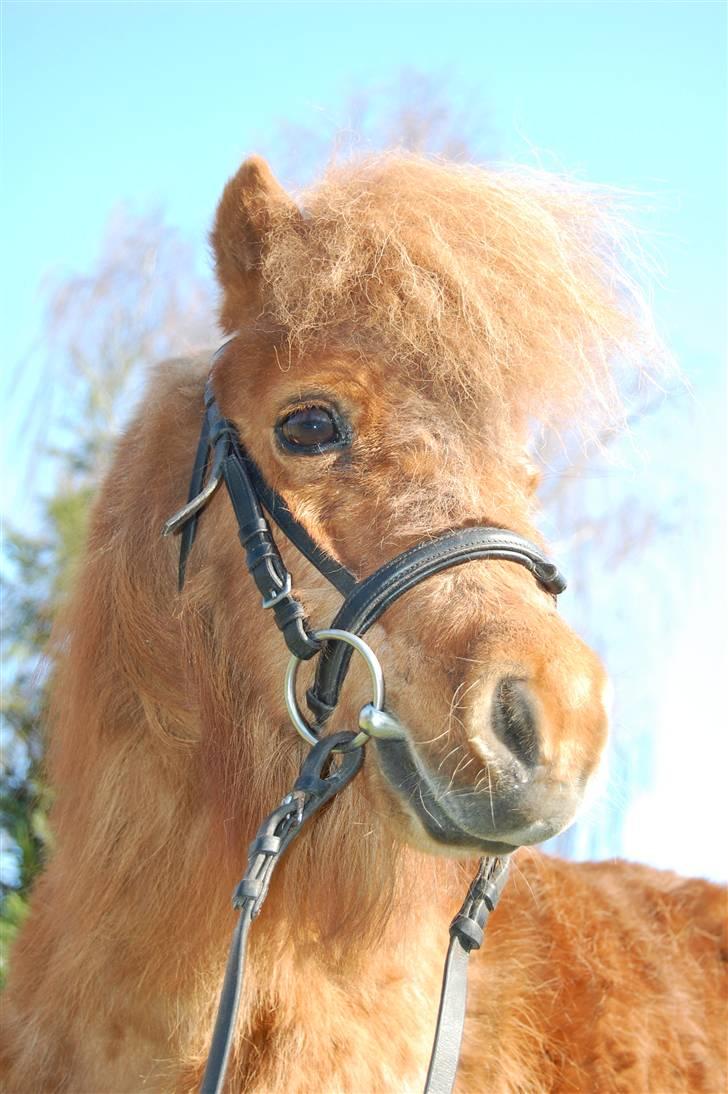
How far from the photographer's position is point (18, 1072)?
2943 mm

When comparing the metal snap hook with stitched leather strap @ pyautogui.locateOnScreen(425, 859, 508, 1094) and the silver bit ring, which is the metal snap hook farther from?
stitched leather strap @ pyautogui.locateOnScreen(425, 859, 508, 1094)

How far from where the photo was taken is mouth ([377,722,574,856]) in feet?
7.18

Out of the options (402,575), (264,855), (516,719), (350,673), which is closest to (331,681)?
(350,673)

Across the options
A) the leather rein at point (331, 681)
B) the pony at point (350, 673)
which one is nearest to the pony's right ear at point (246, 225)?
the pony at point (350, 673)

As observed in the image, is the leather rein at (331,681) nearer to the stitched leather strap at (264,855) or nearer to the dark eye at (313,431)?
the stitched leather strap at (264,855)

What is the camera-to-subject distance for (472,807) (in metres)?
2.25

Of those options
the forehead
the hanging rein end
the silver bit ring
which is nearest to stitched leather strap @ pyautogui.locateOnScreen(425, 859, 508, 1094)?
the hanging rein end

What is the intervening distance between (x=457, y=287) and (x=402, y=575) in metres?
0.95

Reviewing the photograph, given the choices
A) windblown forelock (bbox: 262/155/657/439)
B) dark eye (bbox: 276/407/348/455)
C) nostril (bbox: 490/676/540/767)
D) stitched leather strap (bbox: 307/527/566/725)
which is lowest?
nostril (bbox: 490/676/540/767)

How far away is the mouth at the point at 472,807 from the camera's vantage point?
7.18 ft

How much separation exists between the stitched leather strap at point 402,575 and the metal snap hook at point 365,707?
3 centimetres

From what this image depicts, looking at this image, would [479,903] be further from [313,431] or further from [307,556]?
[313,431]

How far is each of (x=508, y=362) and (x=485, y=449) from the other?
32 centimetres

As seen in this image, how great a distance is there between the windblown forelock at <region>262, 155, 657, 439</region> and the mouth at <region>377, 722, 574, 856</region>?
1.03 meters
